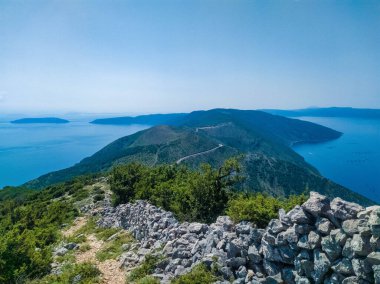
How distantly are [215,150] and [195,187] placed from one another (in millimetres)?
159516

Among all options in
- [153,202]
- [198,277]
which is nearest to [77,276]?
[198,277]

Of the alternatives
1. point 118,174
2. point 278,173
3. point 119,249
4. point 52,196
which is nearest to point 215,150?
point 278,173

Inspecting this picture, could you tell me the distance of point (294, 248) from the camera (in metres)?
10.6

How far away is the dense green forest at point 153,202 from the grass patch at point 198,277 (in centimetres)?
311

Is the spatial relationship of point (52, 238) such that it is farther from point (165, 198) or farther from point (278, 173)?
point (278, 173)

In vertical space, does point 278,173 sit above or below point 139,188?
below

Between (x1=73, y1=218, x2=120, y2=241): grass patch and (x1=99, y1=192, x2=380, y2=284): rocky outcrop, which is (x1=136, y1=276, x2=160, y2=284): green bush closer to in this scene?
(x1=99, y1=192, x2=380, y2=284): rocky outcrop

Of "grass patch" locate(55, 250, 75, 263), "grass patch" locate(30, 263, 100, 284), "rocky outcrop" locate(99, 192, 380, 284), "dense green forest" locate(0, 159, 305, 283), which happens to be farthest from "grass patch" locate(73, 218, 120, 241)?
"rocky outcrop" locate(99, 192, 380, 284)

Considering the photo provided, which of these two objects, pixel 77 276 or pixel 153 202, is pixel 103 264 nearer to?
pixel 77 276

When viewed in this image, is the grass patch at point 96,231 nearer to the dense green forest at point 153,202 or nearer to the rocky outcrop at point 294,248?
the dense green forest at point 153,202

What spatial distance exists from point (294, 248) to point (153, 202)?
1676cm

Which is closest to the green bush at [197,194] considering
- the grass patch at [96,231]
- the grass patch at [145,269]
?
the grass patch at [96,231]

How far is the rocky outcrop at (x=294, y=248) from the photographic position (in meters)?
8.77

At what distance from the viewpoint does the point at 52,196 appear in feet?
174
